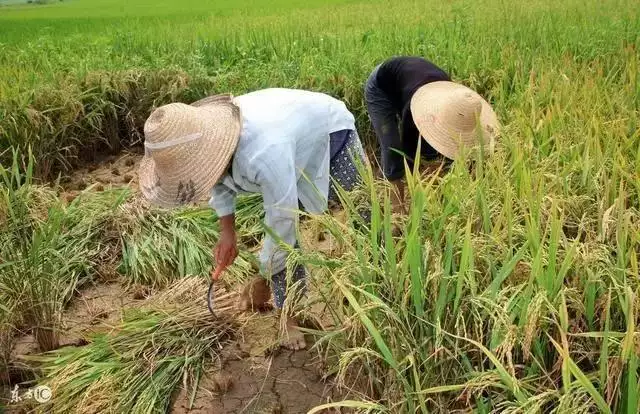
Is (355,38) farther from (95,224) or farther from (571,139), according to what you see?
(571,139)

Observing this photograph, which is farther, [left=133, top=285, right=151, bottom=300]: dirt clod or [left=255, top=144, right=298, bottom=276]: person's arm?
[left=133, top=285, right=151, bottom=300]: dirt clod

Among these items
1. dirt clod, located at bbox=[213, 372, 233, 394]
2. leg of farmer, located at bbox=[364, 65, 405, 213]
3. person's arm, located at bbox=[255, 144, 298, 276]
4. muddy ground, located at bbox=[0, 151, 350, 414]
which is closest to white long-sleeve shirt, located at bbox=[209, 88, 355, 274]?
person's arm, located at bbox=[255, 144, 298, 276]

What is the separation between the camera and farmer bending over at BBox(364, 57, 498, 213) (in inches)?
87.7

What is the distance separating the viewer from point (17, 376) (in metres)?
2.18

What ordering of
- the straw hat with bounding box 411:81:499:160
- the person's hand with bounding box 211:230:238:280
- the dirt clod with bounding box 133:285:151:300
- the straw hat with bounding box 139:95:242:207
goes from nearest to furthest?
the straw hat with bounding box 139:95:242:207, the person's hand with bounding box 211:230:238:280, the straw hat with bounding box 411:81:499:160, the dirt clod with bounding box 133:285:151:300

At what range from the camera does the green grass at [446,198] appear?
1225mm

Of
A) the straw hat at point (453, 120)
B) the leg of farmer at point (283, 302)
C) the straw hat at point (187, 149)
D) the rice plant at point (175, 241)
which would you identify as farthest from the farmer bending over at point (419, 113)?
the rice plant at point (175, 241)

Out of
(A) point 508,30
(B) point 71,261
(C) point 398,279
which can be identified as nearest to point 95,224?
(B) point 71,261

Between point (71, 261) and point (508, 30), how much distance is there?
3517 mm

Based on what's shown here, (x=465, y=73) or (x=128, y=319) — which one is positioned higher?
(x=465, y=73)

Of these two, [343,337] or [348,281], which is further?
[343,337]

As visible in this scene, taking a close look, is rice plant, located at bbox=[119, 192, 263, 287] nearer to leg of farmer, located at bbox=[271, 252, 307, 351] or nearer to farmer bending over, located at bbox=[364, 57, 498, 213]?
leg of farmer, located at bbox=[271, 252, 307, 351]

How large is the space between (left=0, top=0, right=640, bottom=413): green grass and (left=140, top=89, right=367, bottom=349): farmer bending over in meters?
0.26

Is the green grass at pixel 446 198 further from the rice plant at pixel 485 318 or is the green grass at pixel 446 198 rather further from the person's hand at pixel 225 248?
the person's hand at pixel 225 248
